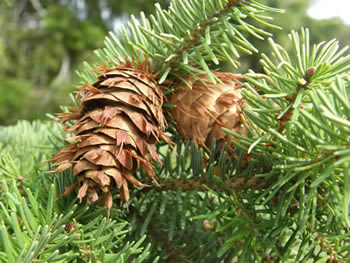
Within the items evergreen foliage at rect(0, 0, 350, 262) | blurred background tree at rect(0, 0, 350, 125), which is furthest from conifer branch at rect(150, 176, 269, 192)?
blurred background tree at rect(0, 0, 350, 125)

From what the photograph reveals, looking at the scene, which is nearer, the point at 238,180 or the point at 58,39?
the point at 238,180

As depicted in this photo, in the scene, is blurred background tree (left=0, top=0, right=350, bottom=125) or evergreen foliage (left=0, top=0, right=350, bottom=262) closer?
evergreen foliage (left=0, top=0, right=350, bottom=262)

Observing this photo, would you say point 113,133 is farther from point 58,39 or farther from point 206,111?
point 58,39

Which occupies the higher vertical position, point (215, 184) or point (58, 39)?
point (58, 39)

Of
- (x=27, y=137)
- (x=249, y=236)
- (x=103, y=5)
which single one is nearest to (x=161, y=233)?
(x=249, y=236)

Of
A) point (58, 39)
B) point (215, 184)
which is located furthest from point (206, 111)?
point (58, 39)

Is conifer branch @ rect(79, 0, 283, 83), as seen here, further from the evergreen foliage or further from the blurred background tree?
the blurred background tree

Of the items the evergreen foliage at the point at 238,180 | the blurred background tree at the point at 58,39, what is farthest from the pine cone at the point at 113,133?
the blurred background tree at the point at 58,39

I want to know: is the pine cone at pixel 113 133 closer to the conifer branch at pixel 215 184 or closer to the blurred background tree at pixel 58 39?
the conifer branch at pixel 215 184
